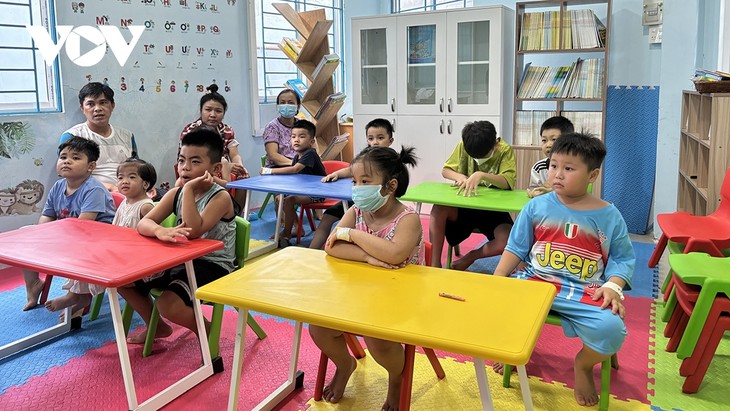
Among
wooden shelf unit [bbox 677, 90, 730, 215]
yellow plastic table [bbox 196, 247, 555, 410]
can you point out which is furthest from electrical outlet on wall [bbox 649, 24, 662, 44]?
yellow plastic table [bbox 196, 247, 555, 410]

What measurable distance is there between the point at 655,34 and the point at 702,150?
170cm

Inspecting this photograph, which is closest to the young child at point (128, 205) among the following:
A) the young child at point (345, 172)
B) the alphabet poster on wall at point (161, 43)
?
the young child at point (345, 172)

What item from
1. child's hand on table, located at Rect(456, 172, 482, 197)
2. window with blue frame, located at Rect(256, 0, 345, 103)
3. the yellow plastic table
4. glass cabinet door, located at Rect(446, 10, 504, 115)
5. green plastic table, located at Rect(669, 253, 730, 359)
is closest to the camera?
the yellow plastic table

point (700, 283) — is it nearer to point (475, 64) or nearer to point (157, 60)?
point (475, 64)

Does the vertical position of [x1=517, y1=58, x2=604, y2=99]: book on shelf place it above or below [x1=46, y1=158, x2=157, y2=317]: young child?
above

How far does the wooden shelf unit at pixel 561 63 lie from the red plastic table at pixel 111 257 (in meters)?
3.74

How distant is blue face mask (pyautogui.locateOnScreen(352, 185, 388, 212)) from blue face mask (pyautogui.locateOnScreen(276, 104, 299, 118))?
3.45m

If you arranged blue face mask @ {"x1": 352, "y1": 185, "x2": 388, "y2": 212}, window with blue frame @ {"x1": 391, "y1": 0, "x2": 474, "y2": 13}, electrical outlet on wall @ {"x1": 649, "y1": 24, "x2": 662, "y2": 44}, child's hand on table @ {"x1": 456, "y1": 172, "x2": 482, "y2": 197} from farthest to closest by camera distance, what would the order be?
window with blue frame @ {"x1": 391, "y1": 0, "x2": 474, "y2": 13} < electrical outlet on wall @ {"x1": 649, "y1": 24, "x2": 662, "y2": 44} < child's hand on table @ {"x1": 456, "y1": 172, "x2": 482, "y2": 197} < blue face mask @ {"x1": 352, "y1": 185, "x2": 388, "y2": 212}

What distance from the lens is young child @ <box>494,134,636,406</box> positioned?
2.25 metres

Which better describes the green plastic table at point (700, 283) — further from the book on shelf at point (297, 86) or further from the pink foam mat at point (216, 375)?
the book on shelf at point (297, 86)

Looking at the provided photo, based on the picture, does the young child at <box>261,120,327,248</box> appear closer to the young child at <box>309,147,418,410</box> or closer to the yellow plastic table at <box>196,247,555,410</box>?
the young child at <box>309,147,418,410</box>

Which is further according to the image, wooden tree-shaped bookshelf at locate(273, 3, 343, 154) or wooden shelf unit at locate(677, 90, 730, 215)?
wooden tree-shaped bookshelf at locate(273, 3, 343, 154)

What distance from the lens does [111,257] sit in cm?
233

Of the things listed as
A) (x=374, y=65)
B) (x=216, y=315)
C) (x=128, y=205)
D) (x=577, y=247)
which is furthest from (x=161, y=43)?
(x=577, y=247)
